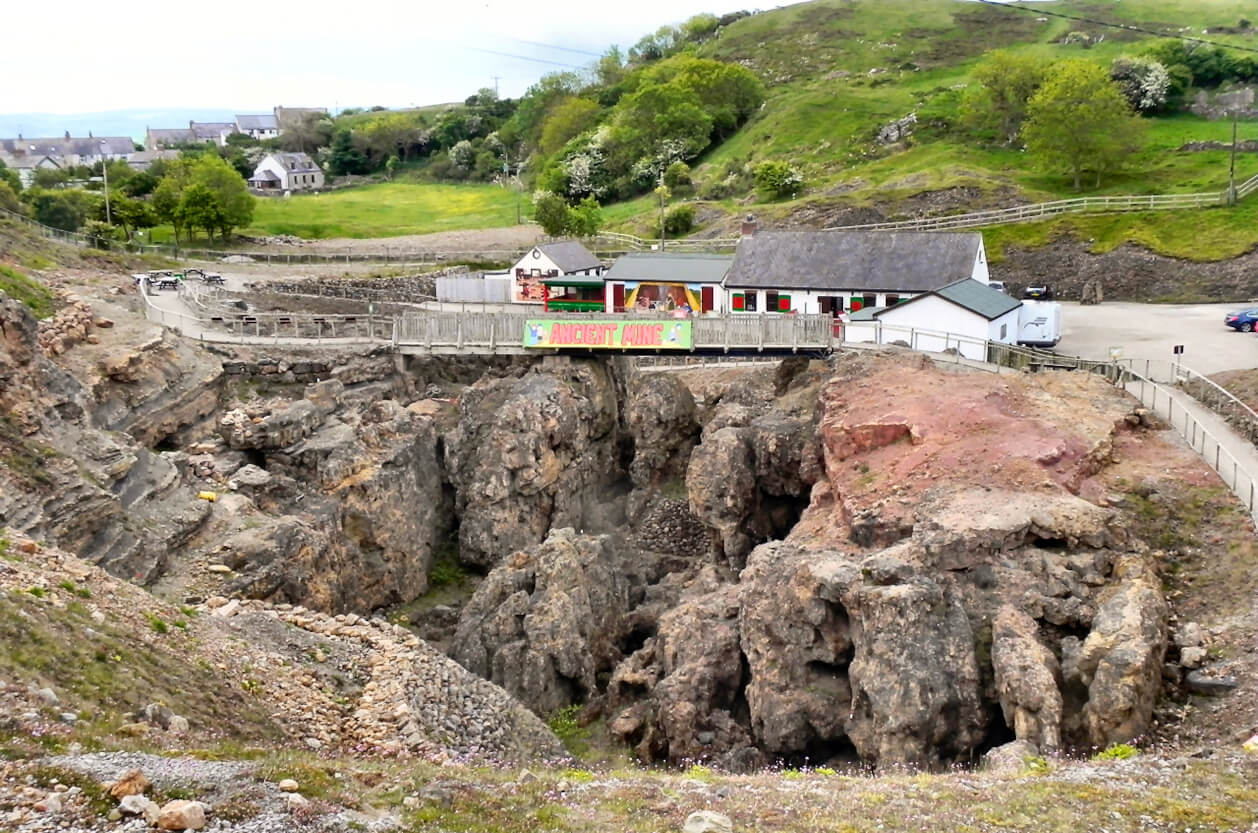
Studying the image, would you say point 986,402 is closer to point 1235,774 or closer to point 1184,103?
point 1235,774

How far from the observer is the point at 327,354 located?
4634 centimetres

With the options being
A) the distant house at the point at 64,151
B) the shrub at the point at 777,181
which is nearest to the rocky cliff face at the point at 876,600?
the shrub at the point at 777,181

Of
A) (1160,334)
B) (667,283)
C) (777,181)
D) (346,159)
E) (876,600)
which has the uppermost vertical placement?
(346,159)

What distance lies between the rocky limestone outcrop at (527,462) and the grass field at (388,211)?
198ft

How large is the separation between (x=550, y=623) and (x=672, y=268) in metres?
34.1

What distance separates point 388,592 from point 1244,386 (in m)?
29.5

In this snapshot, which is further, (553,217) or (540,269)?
(553,217)

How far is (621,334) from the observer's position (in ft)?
150

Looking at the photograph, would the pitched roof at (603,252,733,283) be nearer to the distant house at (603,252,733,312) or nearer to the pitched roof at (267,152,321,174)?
the distant house at (603,252,733,312)

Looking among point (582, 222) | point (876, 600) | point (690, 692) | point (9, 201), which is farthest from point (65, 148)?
point (876, 600)

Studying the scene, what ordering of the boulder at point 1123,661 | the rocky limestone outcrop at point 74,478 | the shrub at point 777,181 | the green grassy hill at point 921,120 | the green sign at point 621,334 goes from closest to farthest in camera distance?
the boulder at point 1123,661
the rocky limestone outcrop at point 74,478
the green sign at point 621,334
the green grassy hill at point 921,120
the shrub at point 777,181

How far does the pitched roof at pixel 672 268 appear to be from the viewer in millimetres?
59844

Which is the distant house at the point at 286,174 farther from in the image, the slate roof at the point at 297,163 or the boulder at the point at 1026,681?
the boulder at the point at 1026,681

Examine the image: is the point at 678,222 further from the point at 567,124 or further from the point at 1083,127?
the point at 567,124
